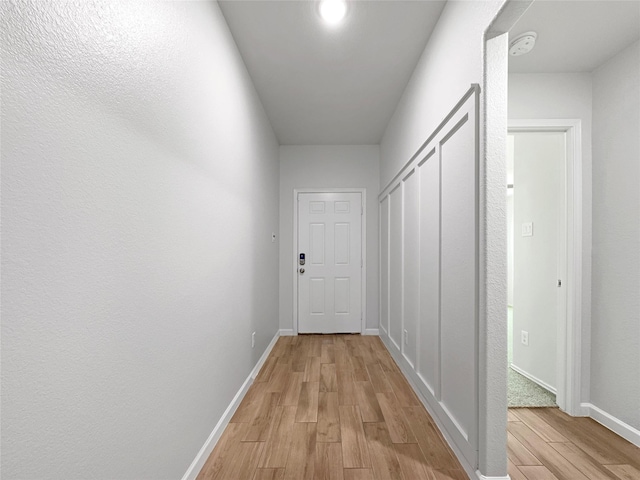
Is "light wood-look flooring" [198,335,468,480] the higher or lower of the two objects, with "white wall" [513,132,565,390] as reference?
lower

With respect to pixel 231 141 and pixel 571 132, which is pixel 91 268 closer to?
pixel 231 141

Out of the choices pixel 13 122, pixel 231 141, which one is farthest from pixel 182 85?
pixel 13 122

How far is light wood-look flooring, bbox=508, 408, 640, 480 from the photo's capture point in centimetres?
162

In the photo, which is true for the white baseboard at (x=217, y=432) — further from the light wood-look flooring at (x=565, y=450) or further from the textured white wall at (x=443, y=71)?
the textured white wall at (x=443, y=71)

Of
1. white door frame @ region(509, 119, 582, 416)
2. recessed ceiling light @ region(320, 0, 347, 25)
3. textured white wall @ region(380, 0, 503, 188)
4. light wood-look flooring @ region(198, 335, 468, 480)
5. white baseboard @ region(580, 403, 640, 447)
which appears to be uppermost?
recessed ceiling light @ region(320, 0, 347, 25)

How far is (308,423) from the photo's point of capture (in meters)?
2.09

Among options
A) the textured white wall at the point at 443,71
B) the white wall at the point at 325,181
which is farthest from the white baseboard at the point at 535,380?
the textured white wall at the point at 443,71

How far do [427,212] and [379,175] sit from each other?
2.23 m

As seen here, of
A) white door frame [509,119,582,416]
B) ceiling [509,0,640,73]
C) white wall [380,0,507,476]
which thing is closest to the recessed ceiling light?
white wall [380,0,507,476]

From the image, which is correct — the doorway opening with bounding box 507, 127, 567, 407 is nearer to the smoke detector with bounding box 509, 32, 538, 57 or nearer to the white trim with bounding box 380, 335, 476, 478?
the smoke detector with bounding box 509, 32, 538, 57

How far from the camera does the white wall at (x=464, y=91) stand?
57.0 inches

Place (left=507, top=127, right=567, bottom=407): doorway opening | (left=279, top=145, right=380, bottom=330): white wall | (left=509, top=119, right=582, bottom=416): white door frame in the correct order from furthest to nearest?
(left=279, top=145, right=380, bottom=330): white wall, (left=507, top=127, right=567, bottom=407): doorway opening, (left=509, top=119, right=582, bottom=416): white door frame

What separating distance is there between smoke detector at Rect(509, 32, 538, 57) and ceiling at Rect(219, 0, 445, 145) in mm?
514

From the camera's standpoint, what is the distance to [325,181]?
453 cm
